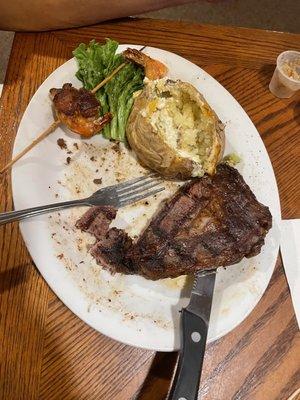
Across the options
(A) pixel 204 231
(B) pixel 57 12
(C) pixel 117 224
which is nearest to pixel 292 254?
(A) pixel 204 231

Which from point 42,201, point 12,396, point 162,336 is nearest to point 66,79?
point 42,201

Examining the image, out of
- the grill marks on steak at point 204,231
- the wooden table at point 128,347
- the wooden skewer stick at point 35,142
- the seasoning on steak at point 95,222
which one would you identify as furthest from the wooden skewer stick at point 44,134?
the grill marks on steak at point 204,231

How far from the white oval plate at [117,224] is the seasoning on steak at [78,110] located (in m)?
0.07

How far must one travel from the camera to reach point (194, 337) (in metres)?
1.32

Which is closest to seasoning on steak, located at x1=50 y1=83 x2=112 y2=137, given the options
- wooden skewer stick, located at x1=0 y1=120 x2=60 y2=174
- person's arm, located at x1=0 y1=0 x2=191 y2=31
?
wooden skewer stick, located at x1=0 y1=120 x2=60 y2=174

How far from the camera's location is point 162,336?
135 centimetres

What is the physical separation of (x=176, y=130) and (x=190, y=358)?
29.3 inches

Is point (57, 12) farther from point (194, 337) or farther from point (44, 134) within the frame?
point (194, 337)

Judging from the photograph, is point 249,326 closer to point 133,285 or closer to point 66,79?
point 133,285

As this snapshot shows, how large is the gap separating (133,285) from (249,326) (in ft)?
1.43

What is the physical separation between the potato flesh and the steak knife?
0.38 meters

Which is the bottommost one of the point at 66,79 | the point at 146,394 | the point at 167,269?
the point at 146,394

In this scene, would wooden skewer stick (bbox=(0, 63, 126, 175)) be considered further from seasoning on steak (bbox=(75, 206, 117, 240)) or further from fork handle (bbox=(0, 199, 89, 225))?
seasoning on steak (bbox=(75, 206, 117, 240))

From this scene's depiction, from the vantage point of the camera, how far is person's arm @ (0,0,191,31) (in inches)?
64.3
